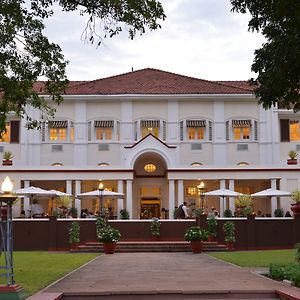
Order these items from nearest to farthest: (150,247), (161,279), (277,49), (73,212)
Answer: (161,279) < (277,49) < (150,247) < (73,212)

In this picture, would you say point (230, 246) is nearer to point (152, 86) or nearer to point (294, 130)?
point (294, 130)

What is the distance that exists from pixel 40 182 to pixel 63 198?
5.18 meters

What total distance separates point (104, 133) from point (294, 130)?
43.4 feet

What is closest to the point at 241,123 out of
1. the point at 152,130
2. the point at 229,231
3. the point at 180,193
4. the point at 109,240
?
the point at 152,130

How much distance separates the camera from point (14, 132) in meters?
40.3

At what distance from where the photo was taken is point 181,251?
25812 millimetres

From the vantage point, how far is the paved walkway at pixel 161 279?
11828mm

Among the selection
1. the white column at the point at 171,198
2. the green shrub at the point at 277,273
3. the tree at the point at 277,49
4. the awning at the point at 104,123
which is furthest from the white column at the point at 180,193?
the green shrub at the point at 277,273

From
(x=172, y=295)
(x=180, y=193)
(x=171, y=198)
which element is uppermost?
(x=180, y=193)

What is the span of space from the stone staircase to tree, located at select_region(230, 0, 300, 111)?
9.41 meters

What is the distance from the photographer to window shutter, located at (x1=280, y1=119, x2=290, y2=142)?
133ft

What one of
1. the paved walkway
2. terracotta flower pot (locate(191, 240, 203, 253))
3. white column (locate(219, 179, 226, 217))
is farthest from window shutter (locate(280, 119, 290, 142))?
the paved walkway

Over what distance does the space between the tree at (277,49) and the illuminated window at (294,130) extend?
75.2 feet

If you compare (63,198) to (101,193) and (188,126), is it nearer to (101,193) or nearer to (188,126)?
(101,193)
